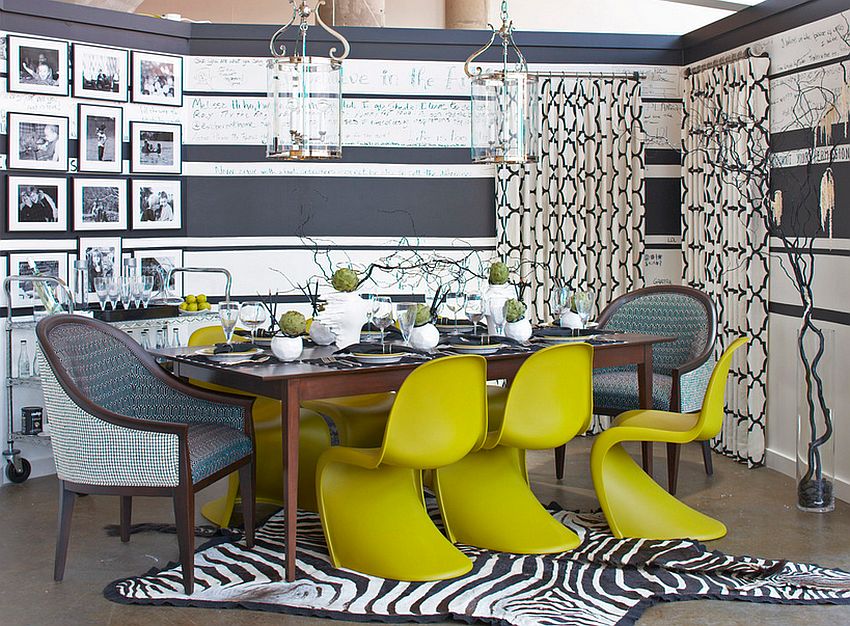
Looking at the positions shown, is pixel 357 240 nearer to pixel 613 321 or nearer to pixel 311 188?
pixel 311 188

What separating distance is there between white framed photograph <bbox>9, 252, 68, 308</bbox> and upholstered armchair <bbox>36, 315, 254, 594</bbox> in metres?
1.67

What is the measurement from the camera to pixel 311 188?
22.3ft

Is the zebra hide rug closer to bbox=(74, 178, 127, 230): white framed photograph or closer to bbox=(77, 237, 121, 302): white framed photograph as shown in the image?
bbox=(77, 237, 121, 302): white framed photograph

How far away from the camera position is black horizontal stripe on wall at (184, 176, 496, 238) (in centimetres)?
667

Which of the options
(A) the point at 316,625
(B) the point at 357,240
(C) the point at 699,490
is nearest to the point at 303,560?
(A) the point at 316,625

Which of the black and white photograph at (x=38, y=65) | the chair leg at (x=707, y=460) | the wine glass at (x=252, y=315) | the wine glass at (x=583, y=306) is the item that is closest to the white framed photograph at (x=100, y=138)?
the black and white photograph at (x=38, y=65)

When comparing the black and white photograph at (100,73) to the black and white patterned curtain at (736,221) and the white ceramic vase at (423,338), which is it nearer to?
the white ceramic vase at (423,338)

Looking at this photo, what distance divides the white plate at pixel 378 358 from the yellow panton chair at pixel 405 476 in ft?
0.87

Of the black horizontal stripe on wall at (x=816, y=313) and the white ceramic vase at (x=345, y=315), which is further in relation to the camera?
the black horizontal stripe on wall at (x=816, y=313)

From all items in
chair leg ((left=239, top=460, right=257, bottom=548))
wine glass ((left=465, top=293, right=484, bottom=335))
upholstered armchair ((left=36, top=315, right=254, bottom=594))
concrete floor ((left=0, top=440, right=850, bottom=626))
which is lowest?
concrete floor ((left=0, top=440, right=850, bottom=626))

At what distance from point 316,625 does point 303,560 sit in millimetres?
638

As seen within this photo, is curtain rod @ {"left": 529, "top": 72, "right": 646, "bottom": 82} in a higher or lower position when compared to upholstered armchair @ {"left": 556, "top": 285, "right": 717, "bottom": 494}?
higher

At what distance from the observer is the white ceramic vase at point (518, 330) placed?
4859 millimetres

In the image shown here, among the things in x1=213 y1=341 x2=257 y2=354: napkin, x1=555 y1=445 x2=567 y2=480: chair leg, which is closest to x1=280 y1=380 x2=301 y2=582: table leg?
x1=213 y1=341 x2=257 y2=354: napkin
